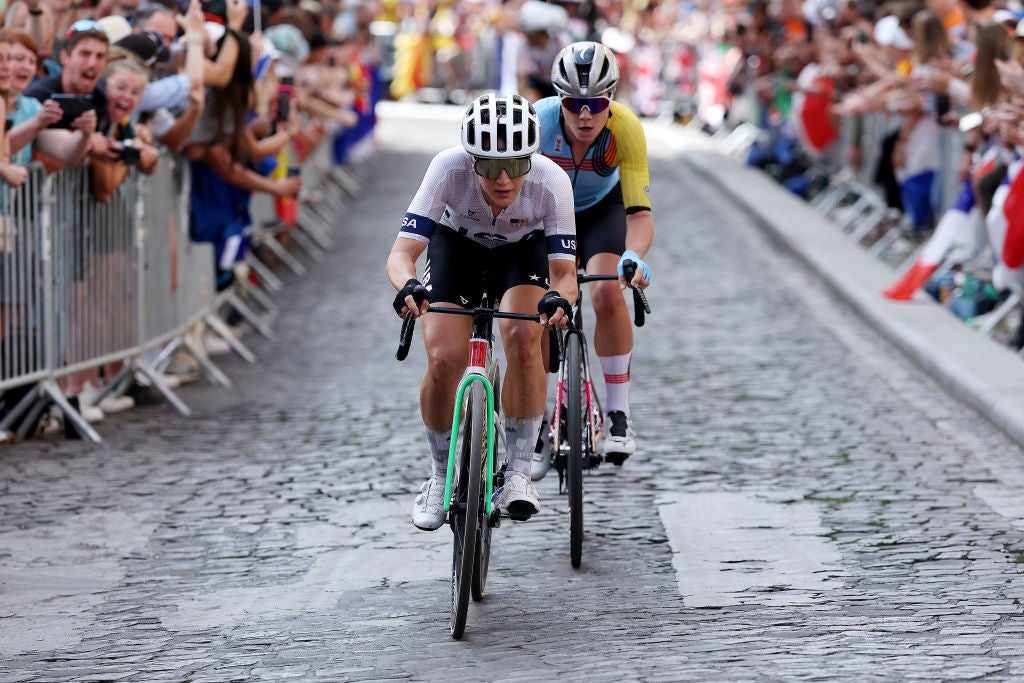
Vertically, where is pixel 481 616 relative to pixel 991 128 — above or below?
below

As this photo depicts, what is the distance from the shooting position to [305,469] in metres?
9.80

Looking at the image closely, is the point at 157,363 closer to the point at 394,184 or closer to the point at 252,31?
the point at 252,31

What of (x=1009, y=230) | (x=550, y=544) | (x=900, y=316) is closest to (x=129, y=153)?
(x=550, y=544)

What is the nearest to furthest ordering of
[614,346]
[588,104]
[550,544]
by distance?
[550,544] < [588,104] < [614,346]

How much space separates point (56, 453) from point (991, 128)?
20.8 feet

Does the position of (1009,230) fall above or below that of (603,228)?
below

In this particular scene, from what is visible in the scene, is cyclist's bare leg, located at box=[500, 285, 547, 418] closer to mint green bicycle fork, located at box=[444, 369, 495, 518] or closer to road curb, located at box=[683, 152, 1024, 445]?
mint green bicycle fork, located at box=[444, 369, 495, 518]

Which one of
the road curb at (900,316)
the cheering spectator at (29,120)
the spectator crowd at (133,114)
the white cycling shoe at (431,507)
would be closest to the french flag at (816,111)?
the road curb at (900,316)

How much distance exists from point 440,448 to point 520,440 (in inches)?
13.5

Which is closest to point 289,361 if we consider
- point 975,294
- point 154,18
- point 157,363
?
point 157,363

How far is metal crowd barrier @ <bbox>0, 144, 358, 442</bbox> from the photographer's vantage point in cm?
992

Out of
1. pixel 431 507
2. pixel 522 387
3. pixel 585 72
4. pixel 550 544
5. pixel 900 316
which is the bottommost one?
pixel 550 544

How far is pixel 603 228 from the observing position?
8891 millimetres

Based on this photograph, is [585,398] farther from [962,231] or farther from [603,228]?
[962,231]
